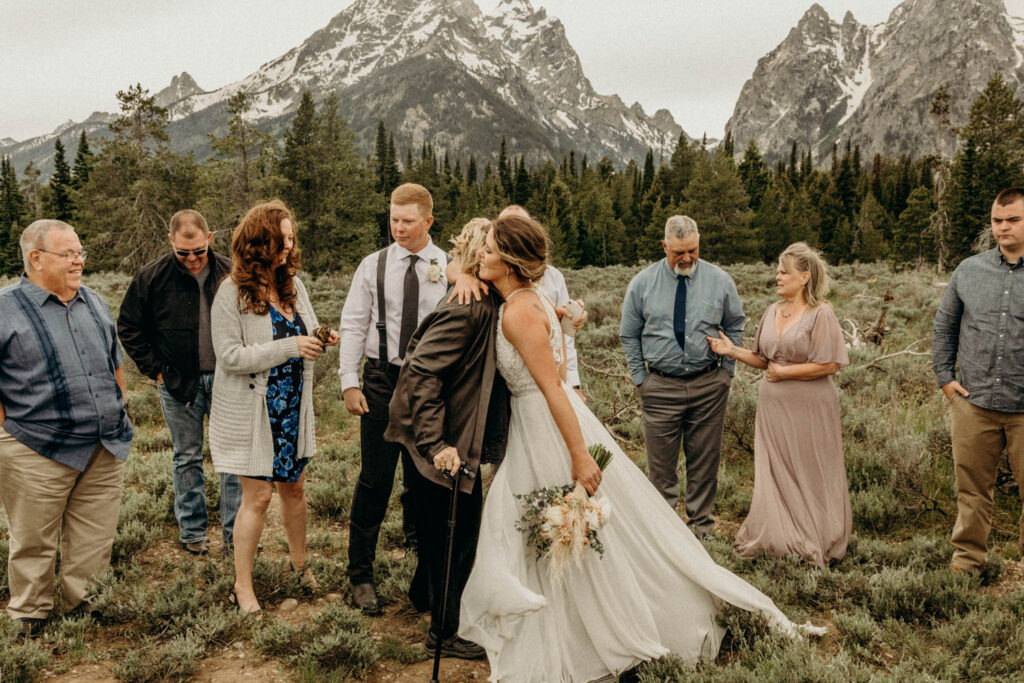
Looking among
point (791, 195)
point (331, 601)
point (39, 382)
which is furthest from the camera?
point (791, 195)

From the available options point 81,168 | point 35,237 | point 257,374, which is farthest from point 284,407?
point 81,168

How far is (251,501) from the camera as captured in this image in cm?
389

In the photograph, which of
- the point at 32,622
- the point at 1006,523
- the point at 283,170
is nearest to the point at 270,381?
the point at 32,622

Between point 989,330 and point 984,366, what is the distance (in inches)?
9.8

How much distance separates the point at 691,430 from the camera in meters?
5.52

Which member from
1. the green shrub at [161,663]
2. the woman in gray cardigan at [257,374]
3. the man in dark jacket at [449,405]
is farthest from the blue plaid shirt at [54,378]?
the man in dark jacket at [449,405]

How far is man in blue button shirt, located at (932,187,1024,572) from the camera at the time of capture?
4.34 m

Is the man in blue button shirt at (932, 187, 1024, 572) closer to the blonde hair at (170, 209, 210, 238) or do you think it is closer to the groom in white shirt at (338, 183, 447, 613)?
the groom in white shirt at (338, 183, 447, 613)

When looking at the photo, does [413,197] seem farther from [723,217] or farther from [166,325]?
[723,217]

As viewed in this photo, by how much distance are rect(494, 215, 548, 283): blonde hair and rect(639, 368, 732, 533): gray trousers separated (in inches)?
103

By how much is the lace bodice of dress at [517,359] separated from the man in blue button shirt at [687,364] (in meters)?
2.28

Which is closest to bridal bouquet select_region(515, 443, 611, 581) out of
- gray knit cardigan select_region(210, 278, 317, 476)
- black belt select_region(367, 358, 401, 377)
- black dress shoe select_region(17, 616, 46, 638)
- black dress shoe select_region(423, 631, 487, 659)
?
black dress shoe select_region(423, 631, 487, 659)

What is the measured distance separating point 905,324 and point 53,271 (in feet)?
48.6

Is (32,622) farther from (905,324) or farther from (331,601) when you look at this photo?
(905,324)
